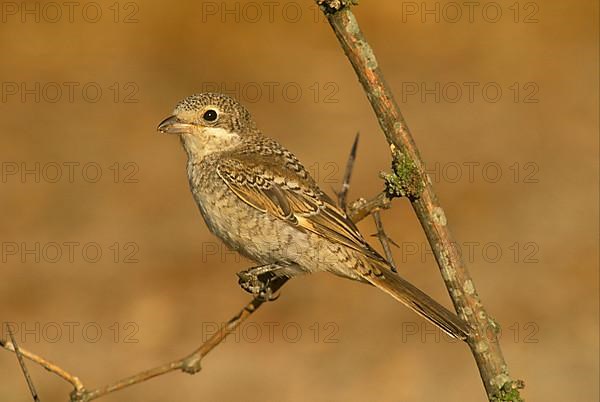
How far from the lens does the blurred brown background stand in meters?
9.46

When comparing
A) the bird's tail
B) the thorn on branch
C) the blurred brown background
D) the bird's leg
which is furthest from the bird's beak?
the blurred brown background

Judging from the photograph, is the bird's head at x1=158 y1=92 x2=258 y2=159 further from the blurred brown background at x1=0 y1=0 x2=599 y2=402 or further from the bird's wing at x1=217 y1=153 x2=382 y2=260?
the blurred brown background at x1=0 y1=0 x2=599 y2=402

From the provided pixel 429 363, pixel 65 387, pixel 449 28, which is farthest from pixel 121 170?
pixel 449 28

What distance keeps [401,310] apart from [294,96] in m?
4.78

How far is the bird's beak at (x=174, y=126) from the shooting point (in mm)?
5326

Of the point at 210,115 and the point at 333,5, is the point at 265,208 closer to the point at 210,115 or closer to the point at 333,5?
the point at 210,115

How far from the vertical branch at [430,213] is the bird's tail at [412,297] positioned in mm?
971

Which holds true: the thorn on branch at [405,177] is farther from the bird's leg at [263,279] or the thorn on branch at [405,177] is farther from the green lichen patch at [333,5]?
the bird's leg at [263,279]

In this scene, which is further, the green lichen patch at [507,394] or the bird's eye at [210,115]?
the bird's eye at [210,115]

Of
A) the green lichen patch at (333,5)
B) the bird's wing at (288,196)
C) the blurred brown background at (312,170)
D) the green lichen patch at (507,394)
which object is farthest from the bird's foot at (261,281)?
the blurred brown background at (312,170)

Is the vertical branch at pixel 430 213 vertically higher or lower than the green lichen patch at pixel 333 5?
lower

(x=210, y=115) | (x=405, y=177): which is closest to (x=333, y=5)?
(x=405, y=177)

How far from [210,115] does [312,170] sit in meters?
6.29

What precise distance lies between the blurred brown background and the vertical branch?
246 inches
